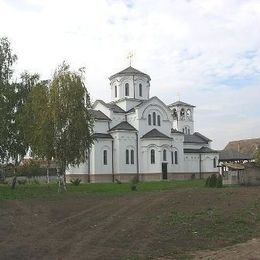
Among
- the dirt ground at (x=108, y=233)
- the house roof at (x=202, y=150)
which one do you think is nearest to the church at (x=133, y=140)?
the house roof at (x=202, y=150)

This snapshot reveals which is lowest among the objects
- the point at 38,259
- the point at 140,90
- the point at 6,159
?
the point at 38,259

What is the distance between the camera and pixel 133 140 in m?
62.8

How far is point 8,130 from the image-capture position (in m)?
38.6

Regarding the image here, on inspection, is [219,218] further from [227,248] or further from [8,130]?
[8,130]

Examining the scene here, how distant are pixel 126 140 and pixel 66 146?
27.6 meters

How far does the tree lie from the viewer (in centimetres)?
3444

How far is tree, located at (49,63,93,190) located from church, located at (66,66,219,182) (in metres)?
22.8

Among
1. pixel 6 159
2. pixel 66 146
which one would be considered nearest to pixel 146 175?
pixel 6 159

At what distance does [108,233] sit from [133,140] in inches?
1872

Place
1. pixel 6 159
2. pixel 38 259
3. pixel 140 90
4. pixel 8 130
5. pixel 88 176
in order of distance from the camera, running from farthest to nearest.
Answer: pixel 140 90, pixel 88 176, pixel 6 159, pixel 8 130, pixel 38 259

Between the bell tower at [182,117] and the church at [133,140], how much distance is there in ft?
33.1

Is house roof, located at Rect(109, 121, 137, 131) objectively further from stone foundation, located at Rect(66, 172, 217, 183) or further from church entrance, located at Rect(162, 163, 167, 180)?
church entrance, located at Rect(162, 163, 167, 180)

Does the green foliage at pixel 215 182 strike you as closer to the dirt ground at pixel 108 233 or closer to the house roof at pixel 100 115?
the dirt ground at pixel 108 233

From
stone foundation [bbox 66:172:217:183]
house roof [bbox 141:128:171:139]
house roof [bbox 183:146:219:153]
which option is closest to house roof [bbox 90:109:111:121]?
house roof [bbox 141:128:171:139]
